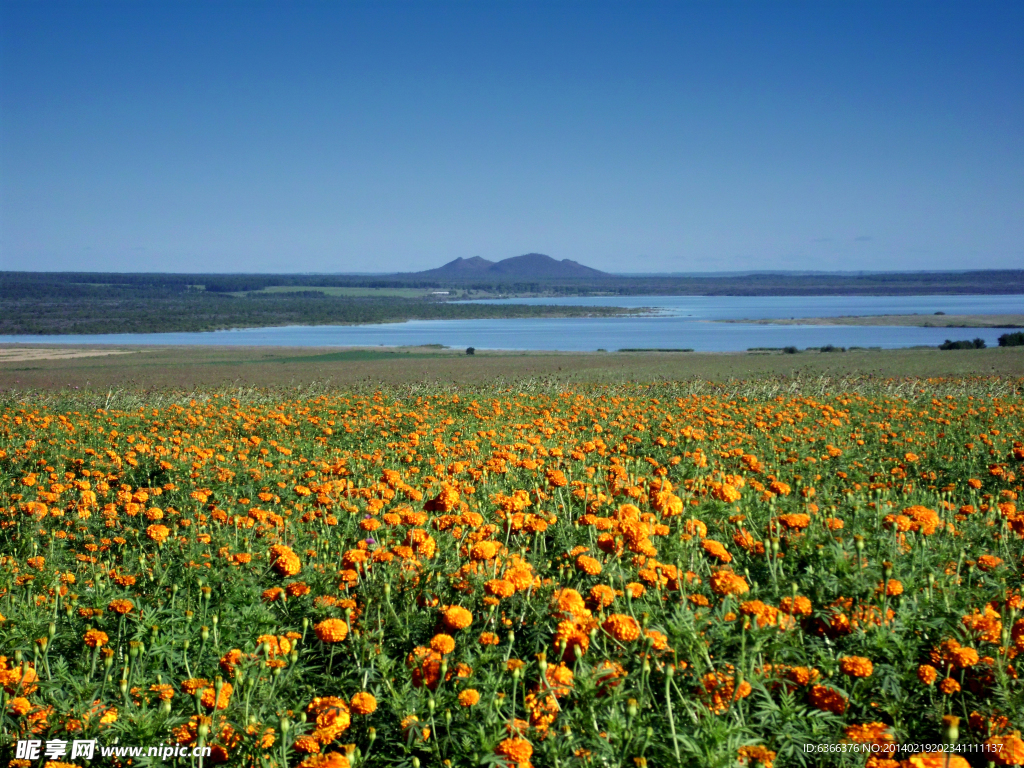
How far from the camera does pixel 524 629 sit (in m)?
3.22

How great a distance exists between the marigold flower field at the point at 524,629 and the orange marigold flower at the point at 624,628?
0.04ft

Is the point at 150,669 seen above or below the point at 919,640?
below

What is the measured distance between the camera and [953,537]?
4.00 m

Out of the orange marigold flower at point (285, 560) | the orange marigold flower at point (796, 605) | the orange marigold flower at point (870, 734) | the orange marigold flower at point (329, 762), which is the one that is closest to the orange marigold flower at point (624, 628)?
the orange marigold flower at point (796, 605)

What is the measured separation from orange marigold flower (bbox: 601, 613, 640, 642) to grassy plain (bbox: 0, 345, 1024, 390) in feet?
50.7

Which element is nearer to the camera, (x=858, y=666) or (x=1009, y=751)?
(x=1009, y=751)

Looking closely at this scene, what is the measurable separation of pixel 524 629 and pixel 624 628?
76 cm

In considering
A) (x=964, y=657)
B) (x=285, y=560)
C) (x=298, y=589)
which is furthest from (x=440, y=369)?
(x=964, y=657)

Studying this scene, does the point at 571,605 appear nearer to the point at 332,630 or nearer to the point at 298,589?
the point at 332,630

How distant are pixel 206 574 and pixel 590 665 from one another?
2.04 metres

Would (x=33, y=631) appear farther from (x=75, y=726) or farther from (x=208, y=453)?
(x=208, y=453)

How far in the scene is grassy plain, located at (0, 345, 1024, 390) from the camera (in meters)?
21.6

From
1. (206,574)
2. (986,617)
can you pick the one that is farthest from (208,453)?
(986,617)

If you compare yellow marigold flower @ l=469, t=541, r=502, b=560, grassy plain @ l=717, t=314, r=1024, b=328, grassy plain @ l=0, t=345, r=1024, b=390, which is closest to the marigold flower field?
yellow marigold flower @ l=469, t=541, r=502, b=560
